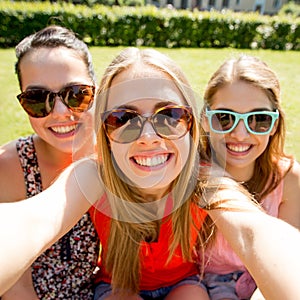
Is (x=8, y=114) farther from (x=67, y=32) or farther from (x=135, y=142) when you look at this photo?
(x=135, y=142)

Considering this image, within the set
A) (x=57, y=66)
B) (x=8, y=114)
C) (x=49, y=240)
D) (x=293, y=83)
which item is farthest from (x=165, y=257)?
(x=293, y=83)

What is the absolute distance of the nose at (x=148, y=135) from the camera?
6.56ft

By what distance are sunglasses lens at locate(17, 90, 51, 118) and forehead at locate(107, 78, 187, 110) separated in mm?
501

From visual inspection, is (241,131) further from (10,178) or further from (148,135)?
(10,178)

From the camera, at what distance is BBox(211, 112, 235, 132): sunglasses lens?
2668 millimetres

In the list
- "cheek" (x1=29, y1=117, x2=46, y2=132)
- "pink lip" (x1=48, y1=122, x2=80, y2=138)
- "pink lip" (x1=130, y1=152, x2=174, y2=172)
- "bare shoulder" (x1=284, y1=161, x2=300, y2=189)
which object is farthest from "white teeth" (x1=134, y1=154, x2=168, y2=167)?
"bare shoulder" (x1=284, y1=161, x2=300, y2=189)

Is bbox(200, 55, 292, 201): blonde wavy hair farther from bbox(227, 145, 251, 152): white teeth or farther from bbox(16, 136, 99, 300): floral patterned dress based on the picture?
bbox(16, 136, 99, 300): floral patterned dress

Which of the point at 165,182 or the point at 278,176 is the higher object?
the point at 165,182

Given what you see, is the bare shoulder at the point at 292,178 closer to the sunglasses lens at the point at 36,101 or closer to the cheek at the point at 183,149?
the cheek at the point at 183,149

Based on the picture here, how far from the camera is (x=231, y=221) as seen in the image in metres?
1.88

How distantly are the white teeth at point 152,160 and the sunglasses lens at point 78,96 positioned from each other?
579mm

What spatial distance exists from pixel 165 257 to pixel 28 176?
39.2 inches

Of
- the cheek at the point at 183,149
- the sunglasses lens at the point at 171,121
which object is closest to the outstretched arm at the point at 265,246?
the cheek at the point at 183,149

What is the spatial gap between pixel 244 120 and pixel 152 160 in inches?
34.2
